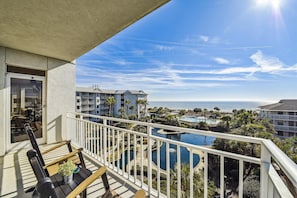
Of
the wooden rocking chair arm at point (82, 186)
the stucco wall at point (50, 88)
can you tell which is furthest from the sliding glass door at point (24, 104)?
the wooden rocking chair arm at point (82, 186)

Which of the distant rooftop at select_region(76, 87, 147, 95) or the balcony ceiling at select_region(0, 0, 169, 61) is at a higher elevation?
the distant rooftop at select_region(76, 87, 147, 95)

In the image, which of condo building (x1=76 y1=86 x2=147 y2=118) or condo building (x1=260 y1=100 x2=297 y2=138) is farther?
condo building (x1=76 y1=86 x2=147 y2=118)

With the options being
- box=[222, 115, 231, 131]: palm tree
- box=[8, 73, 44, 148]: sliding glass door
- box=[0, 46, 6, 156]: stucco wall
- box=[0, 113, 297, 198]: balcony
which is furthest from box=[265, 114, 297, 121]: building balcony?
box=[0, 46, 6, 156]: stucco wall

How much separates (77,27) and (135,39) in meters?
20.1

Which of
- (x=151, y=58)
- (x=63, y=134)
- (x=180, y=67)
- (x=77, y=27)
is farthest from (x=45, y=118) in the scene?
(x=180, y=67)

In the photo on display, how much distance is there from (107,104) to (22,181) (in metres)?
32.0

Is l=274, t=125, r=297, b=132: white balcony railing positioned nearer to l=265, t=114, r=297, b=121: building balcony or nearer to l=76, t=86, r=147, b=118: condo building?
l=265, t=114, r=297, b=121: building balcony

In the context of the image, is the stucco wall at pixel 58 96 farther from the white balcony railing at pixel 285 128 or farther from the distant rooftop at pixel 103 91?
the distant rooftop at pixel 103 91

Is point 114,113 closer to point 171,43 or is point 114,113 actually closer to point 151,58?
point 151,58

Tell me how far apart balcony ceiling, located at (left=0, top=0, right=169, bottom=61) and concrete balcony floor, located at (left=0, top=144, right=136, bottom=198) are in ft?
8.57

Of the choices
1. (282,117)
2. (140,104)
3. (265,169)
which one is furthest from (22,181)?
(140,104)

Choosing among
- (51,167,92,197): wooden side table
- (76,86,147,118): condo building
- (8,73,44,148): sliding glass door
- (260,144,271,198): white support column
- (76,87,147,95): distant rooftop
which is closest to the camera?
(260,144,271,198): white support column

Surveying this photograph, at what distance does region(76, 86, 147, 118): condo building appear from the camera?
3009 cm

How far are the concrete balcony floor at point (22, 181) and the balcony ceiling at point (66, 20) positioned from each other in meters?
2.61
